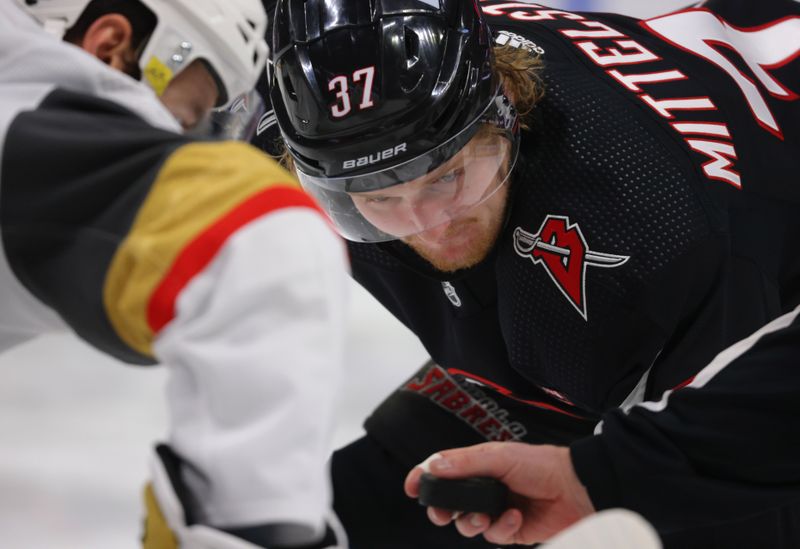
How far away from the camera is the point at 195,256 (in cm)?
73

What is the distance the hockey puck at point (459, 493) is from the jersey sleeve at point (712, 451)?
136mm

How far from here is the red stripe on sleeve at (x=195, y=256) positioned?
28.6 inches

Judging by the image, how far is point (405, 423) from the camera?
202 centimetres

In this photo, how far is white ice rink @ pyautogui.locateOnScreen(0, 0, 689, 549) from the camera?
1.99 m

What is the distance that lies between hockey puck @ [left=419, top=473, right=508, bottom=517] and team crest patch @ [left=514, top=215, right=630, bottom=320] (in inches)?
11.6

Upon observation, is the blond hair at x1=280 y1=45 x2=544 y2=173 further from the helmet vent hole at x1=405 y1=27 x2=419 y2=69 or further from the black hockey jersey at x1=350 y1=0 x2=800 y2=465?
the helmet vent hole at x1=405 y1=27 x2=419 y2=69

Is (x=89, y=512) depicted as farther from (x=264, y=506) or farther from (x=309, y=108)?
(x=264, y=506)

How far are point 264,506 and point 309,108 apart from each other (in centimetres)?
89

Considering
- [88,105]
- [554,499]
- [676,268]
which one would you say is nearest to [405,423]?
[554,499]

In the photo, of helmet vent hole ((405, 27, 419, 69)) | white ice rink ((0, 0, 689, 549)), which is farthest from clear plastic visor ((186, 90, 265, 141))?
white ice rink ((0, 0, 689, 549))

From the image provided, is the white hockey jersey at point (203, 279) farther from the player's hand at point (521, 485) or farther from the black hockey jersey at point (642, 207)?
the black hockey jersey at point (642, 207)

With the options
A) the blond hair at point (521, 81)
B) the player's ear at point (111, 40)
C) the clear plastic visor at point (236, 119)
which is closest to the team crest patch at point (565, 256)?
the blond hair at point (521, 81)

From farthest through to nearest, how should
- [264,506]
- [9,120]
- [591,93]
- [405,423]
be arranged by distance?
[405,423] < [591,93] < [9,120] < [264,506]

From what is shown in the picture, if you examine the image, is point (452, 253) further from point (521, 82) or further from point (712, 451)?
point (712, 451)
